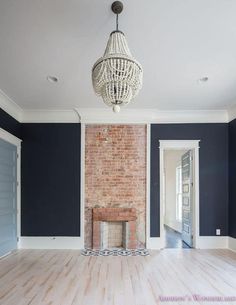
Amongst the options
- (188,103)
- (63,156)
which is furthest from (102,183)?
(188,103)

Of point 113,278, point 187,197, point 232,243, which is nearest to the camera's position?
point 113,278

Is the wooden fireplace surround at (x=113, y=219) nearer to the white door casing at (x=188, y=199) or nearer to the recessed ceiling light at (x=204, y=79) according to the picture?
the white door casing at (x=188, y=199)

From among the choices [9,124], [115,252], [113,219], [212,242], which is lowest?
[115,252]

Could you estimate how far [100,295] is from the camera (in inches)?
131

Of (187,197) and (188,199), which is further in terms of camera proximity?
(187,197)

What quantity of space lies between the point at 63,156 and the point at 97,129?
37.9 inches

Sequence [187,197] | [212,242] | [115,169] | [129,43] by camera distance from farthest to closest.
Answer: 1. [187,197]
2. [115,169]
3. [212,242]
4. [129,43]

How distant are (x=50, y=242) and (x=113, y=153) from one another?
7.67ft

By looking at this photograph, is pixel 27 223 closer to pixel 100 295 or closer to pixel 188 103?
pixel 100 295

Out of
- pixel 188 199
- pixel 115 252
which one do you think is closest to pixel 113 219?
pixel 115 252

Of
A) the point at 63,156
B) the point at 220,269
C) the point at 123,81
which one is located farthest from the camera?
the point at 63,156

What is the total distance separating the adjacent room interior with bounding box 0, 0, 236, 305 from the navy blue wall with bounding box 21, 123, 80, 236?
0.07ft

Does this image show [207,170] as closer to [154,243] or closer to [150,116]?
[150,116]

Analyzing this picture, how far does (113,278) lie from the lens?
392 centimetres
